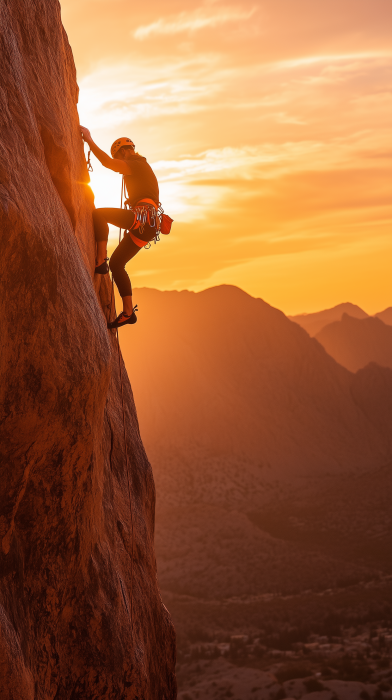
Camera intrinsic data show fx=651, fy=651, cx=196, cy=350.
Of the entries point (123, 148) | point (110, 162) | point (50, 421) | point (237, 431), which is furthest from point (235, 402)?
point (50, 421)

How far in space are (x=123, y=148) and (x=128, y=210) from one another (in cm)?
89

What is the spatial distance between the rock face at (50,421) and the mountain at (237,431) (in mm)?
48820

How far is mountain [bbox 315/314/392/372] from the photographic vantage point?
18338 centimetres

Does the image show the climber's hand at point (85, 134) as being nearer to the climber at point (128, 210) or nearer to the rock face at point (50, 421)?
the climber at point (128, 210)

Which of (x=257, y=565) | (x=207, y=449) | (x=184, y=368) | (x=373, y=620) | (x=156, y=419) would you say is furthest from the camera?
(x=184, y=368)

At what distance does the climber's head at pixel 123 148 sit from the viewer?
29.1 ft

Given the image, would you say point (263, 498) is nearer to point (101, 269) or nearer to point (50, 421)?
point (101, 269)

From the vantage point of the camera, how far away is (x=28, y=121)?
6.21m

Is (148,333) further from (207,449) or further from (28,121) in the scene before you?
(28,121)

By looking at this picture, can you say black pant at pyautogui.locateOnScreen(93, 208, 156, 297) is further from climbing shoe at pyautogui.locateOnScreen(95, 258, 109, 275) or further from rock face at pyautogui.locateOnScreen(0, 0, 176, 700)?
rock face at pyautogui.locateOnScreen(0, 0, 176, 700)

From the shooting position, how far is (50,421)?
6.04 meters

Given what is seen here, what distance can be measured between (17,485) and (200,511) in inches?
2614

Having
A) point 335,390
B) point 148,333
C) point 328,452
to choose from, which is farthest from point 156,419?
point 335,390

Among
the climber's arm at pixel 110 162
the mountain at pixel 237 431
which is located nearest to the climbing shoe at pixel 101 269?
the climber's arm at pixel 110 162
